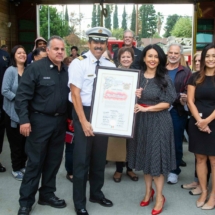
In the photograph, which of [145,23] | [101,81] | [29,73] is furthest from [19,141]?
[145,23]

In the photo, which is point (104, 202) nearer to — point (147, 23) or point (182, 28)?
point (182, 28)

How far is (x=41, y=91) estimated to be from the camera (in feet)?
10.9

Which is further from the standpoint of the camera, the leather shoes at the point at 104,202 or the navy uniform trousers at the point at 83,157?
the leather shoes at the point at 104,202

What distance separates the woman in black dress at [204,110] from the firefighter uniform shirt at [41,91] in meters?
1.35

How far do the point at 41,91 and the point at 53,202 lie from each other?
3.88 feet

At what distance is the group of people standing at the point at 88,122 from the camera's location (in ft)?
10.8

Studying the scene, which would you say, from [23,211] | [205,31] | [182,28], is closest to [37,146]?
[23,211]

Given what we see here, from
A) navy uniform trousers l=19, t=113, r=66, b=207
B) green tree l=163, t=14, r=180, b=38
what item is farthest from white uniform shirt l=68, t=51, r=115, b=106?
green tree l=163, t=14, r=180, b=38

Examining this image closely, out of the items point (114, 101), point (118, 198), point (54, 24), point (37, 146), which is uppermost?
point (54, 24)

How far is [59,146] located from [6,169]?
161 centimetres

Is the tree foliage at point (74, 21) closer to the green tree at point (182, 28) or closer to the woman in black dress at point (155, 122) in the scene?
the green tree at point (182, 28)

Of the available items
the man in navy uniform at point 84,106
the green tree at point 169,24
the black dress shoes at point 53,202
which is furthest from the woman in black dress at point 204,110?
the green tree at point 169,24

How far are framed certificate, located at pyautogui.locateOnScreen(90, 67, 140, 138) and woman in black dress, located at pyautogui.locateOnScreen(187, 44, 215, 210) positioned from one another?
669 millimetres

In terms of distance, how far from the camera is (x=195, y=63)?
14.1ft
